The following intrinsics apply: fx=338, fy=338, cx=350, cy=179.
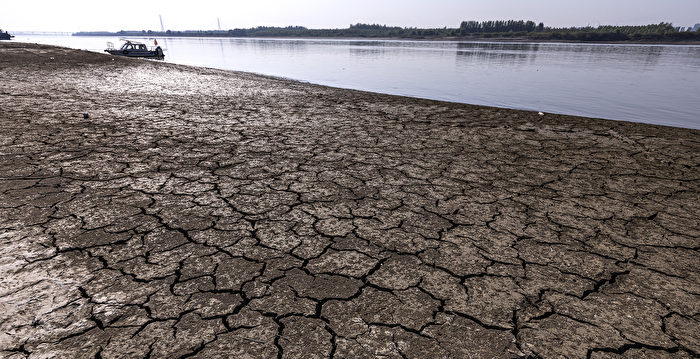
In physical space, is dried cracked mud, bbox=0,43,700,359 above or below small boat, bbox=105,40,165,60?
below

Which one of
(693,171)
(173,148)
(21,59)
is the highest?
(21,59)

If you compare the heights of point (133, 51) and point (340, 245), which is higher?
point (133, 51)

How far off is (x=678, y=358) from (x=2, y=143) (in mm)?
6722

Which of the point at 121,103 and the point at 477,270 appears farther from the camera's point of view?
the point at 121,103

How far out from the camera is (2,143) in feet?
14.1

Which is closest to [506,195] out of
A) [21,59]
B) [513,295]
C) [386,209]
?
[386,209]

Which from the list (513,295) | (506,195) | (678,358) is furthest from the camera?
(506,195)

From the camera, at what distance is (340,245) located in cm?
258

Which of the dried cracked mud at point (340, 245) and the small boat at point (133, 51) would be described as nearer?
the dried cracked mud at point (340, 245)

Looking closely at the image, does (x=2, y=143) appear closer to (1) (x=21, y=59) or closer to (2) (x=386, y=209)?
(2) (x=386, y=209)

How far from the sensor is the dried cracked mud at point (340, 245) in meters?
1.76

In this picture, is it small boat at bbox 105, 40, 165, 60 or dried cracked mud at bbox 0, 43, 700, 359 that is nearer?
dried cracked mud at bbox 0, 43, 700, 359

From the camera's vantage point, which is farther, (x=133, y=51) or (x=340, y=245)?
(x=133, y=51)

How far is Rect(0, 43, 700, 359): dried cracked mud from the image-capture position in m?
1.76
